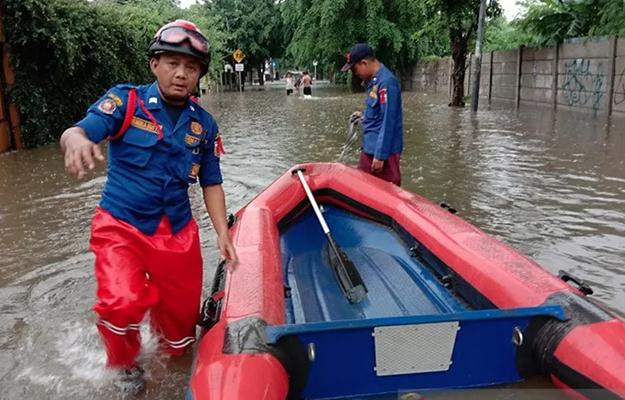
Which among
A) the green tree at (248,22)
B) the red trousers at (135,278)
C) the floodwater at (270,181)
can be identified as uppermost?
the green tree at (248,22)

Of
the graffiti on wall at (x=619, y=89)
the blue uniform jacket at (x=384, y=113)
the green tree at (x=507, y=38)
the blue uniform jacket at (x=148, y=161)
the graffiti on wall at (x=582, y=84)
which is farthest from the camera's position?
the green tree at (x=507, y=38)

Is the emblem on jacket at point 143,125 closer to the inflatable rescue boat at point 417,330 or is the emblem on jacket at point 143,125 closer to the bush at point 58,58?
the inflatable rescue boat at point 417,330

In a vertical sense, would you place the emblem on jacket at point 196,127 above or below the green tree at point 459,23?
below

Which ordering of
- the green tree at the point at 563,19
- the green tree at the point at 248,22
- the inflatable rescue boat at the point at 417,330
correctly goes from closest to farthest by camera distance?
the inflatable rescue boat at the point at 417,330 → the green tree at the point at 563,19 → the green tree at the point at 248,22

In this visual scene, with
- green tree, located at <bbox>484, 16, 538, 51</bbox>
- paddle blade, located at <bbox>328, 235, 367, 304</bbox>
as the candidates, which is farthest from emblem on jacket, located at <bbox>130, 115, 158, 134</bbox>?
green tree, located at <bbox>484, 16, 538, 51</bbox>

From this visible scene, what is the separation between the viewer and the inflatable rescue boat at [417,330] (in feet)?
7.89

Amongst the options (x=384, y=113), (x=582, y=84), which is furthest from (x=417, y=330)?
(x=582, y=84)

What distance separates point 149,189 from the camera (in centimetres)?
279

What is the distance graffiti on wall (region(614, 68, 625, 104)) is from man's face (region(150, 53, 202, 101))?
516 inches

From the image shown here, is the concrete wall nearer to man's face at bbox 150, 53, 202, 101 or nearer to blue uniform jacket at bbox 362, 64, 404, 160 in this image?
blue uniform jacket at bbox 362, 64, 404, 160

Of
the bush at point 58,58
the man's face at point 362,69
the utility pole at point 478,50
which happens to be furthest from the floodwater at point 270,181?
the utility pole at point 478,50

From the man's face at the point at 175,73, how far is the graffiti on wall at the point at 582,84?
1377 centimetres

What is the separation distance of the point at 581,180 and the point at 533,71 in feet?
37.7

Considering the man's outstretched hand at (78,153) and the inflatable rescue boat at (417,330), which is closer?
the man's outstretched hand at (78,153)
